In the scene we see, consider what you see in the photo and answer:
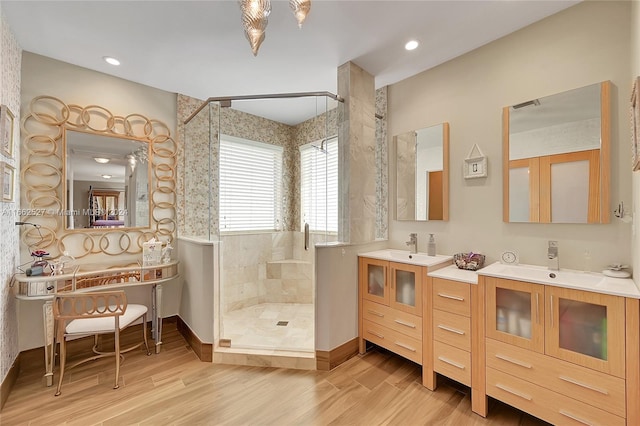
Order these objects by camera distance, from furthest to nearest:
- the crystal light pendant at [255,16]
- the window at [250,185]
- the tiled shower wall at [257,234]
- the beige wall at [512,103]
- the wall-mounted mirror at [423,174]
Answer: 1. the window at [250,185]
2. the tiled shower wall at [257,234]
3. the wall-mounted mirror at [423,174]
4. the beige wall at [512,103]
5. the crystal light pendant at [255,16]

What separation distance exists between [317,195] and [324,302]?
1198 mm

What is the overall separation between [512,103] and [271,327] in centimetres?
306

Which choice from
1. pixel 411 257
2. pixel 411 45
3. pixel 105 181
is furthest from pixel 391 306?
pixel 105 181

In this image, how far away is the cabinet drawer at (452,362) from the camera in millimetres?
1846

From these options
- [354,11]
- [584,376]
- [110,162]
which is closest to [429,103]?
[354,11]

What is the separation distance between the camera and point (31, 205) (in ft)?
7.73

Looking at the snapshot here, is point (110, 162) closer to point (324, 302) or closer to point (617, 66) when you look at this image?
point (324, 302)

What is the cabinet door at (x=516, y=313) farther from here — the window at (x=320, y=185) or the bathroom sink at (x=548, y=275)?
the window at (x=320, y=185)

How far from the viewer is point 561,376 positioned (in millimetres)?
1496

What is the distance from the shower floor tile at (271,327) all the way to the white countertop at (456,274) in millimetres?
1288

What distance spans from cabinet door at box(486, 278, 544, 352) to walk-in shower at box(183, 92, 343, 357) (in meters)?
1.34

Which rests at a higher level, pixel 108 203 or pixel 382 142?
pixel 382 142

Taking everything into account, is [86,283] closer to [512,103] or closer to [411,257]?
[411,257]

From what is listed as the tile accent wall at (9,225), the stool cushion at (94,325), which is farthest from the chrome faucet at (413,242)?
the tile accent wall at (9,225)
